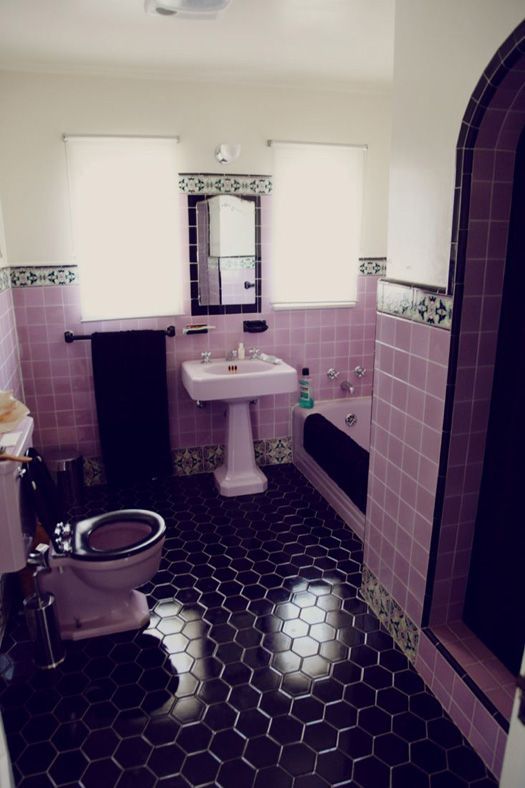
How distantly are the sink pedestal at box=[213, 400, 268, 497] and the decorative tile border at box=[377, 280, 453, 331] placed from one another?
4.96 feet

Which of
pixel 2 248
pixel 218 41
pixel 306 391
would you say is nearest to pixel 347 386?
pixel 306 391

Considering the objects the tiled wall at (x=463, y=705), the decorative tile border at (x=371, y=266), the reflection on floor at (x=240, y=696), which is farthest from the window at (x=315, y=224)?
the tiled wall at (x=463, y=705)

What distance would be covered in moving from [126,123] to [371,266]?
6.06 feet

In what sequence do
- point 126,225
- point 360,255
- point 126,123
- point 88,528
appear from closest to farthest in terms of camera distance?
point 88,528 → point 126,123 → point 126,225 → point 360,255

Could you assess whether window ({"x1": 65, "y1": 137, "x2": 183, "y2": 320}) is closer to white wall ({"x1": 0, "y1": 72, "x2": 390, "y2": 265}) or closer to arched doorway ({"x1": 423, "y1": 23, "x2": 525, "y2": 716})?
white wall ({"x1": 0, "y1": 72, "x2": 390, "y2": 265})

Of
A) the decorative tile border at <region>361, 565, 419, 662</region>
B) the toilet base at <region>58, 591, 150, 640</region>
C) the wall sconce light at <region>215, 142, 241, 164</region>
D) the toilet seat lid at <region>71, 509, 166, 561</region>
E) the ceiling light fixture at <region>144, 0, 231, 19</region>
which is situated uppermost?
the ceiling light fixture at <region>144, 0, 231, 19</region>

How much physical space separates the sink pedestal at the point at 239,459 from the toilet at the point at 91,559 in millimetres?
1139

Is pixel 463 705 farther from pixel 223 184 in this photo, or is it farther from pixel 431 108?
pixel 223 184

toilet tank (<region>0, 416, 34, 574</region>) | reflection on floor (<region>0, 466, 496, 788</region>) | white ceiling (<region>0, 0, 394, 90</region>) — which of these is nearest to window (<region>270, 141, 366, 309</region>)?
white ceiling (<region>0, 0, 394, 90</region>)

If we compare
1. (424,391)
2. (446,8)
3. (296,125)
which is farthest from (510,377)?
(296,125)

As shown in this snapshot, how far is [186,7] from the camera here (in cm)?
217

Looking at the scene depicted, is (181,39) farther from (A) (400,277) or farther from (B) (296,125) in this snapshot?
(A) (400,277)

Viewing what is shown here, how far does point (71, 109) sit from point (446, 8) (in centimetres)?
229

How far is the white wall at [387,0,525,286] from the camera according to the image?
1.69 meters
